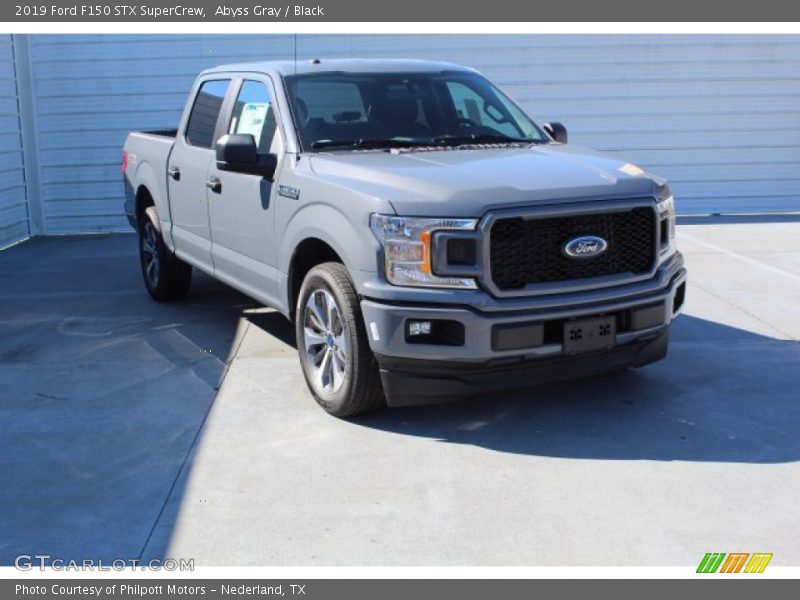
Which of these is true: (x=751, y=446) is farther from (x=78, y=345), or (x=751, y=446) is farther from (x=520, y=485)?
(x=78, y=345)

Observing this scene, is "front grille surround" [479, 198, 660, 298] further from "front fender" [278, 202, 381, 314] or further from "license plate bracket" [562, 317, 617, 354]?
"front fender" [278, 202, 381, 314]

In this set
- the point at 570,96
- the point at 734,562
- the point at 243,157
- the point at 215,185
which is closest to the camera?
the point at 734,562

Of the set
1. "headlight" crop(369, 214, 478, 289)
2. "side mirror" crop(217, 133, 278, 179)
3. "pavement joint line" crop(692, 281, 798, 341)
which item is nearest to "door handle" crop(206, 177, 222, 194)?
"side mirror" crop(217, 133, 278, 179)

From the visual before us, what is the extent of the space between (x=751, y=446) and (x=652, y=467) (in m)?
0.59

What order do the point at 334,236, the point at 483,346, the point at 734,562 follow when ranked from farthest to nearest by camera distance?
the point at 334,236, the point at 483,346, the point at 734,562

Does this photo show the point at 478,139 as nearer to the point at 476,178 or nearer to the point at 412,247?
the point at 476,178

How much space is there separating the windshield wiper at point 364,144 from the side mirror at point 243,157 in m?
0.31

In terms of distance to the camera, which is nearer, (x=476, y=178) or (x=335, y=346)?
(x=476, y=178)

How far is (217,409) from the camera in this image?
5.45 m

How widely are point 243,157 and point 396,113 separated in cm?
Answer: 103

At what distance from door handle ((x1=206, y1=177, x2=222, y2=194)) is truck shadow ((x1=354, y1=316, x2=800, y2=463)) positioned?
215cm

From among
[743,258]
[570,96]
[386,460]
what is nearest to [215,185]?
[386,460]

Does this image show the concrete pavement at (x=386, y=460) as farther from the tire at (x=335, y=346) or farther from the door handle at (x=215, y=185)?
the door handle at (x=215, y=185)

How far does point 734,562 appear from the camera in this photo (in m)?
3.60
